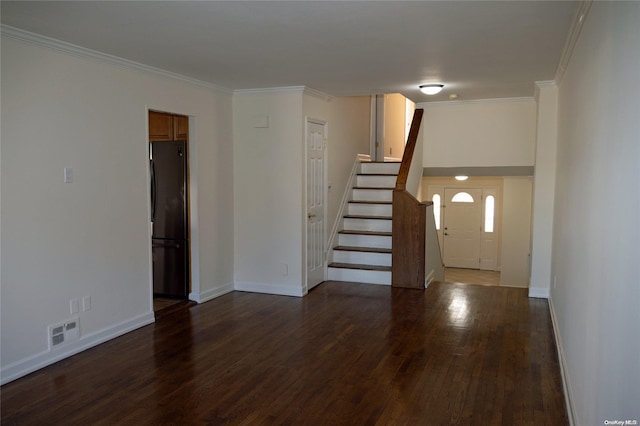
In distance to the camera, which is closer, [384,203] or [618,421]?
[618,421]

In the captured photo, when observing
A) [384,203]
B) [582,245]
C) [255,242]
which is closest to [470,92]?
[384,203]

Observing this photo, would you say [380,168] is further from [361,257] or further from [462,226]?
[462,226]

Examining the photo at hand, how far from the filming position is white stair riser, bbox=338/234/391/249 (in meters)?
6.91

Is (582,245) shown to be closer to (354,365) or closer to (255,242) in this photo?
(354,365)

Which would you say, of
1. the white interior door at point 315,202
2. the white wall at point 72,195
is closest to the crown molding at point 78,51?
the white wall at point 72,195

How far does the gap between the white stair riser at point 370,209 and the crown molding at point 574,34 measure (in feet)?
10.1

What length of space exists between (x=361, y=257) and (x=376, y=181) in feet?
4.72

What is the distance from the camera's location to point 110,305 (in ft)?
14.4

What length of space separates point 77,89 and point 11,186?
0.97 m

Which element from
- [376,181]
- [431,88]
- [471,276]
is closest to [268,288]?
[376,181]

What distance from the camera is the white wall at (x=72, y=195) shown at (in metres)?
3.52

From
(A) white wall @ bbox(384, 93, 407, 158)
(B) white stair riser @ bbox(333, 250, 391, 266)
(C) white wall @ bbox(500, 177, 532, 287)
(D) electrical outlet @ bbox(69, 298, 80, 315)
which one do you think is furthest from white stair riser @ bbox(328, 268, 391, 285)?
(C) white wall @ bbox(500, 177, 532, 287)

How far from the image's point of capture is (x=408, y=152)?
674 centimetres

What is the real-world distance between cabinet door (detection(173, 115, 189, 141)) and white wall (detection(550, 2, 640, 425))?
12.3 feet
